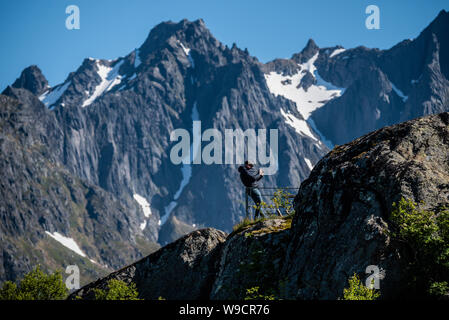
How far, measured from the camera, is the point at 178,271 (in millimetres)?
21734

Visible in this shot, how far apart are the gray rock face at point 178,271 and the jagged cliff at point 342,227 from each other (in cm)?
9

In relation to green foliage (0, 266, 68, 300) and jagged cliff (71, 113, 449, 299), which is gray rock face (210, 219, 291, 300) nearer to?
jagged cliff (71, 113, 449, 299)

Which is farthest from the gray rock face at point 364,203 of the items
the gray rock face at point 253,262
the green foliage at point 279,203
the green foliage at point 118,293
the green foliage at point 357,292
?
the green foliage at point 118,293

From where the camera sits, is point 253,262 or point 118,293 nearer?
point 118,293

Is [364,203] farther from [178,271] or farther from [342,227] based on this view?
[178,271]

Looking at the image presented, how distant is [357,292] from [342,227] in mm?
2983

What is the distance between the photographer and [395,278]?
1461 centimetres

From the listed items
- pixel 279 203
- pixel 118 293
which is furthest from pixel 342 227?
pixel 118 293

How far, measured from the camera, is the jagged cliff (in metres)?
15.1

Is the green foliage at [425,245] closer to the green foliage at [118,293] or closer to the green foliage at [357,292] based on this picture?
the green foliage at [357,292]
